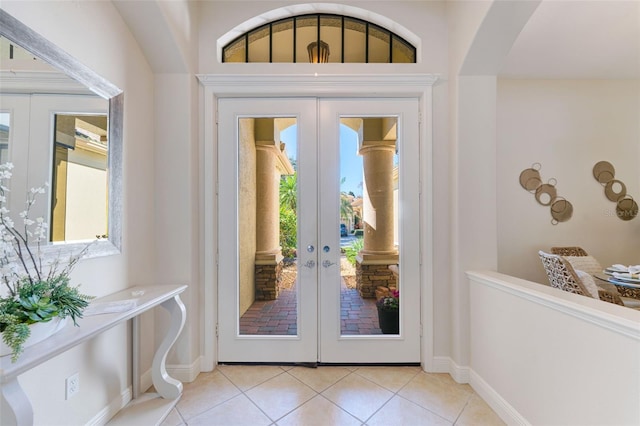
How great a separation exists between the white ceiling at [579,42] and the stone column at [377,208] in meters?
1.77

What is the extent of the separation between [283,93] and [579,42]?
3.13 metres

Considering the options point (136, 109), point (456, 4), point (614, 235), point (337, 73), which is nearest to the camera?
point (136, 109)

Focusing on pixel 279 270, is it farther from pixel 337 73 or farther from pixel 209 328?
pixel 337 73

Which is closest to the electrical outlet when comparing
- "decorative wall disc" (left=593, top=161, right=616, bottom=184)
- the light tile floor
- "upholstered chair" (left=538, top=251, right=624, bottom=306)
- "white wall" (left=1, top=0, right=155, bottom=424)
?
"white wall" (left=1, top=0, right=155, bottom=424)

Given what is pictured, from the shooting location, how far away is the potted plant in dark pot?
2340 millimetres

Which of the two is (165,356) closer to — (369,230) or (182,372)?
(182,372)

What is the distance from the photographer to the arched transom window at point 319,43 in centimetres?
246

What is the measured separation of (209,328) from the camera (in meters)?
2.27

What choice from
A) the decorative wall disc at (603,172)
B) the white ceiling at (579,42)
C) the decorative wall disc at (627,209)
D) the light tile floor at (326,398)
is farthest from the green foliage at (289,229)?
the decorative wall disc at (627,209)

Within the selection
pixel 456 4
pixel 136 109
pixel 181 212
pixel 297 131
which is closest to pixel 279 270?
pixel 181 212

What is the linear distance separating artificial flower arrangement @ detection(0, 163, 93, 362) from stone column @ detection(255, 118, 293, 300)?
1313 millimetres

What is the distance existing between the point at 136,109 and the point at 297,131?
1253 mm

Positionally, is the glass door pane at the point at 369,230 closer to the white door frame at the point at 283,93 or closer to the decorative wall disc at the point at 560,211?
the white door frame at the point at 283,93

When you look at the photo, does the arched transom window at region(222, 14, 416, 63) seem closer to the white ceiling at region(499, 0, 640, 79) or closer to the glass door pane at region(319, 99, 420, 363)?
the glass door pane at region(319, 99, 420, 363)
